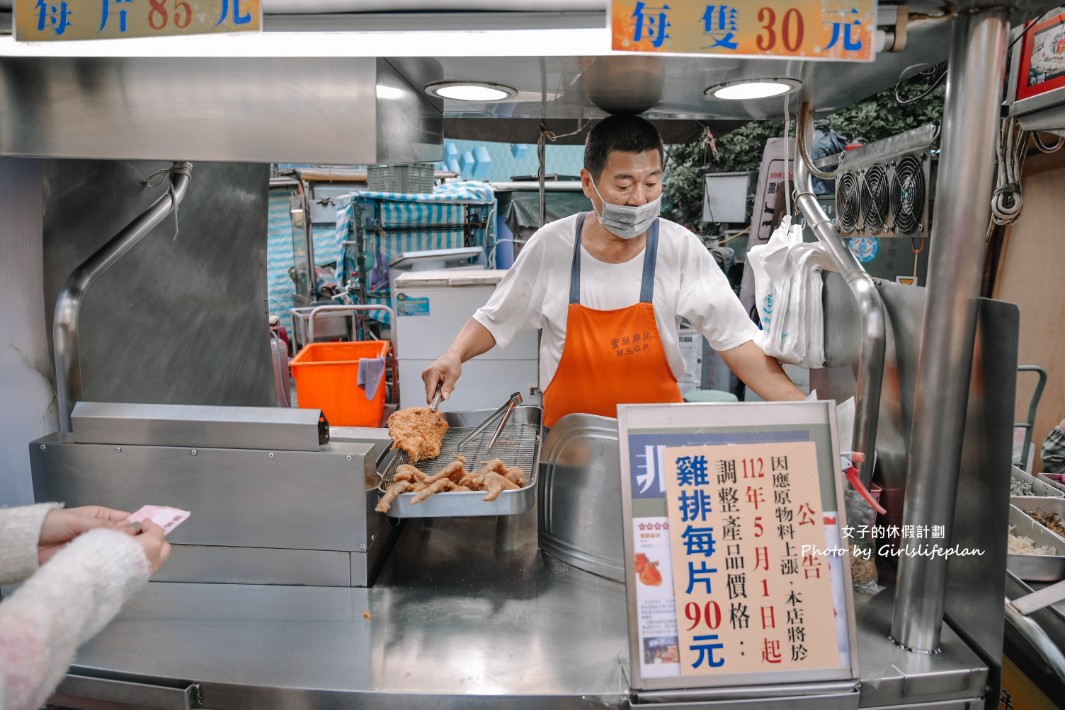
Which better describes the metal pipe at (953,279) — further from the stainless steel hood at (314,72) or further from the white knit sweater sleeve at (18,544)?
the white knit sweater sleeve at (18,544)

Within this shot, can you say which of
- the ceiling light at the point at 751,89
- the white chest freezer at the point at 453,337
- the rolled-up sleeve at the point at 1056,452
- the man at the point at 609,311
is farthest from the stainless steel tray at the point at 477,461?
the rolled-up sleeve at the point at 1056,452

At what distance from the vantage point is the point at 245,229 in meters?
3.24

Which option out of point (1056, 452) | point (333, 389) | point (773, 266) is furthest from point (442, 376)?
point (1056, 452)

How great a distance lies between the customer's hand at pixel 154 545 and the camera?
1270 millimetres

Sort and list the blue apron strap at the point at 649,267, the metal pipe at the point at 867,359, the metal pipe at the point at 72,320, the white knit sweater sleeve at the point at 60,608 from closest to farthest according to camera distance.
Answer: the white knit sweater sleeve at the point at 60,608 < the metal pipe at the point at 867,359 < the metal pipe at the point at 72,320 < the blue apron strap at the point at 649,267

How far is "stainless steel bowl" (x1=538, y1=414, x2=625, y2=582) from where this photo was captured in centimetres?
169

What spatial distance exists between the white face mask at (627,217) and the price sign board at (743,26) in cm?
100

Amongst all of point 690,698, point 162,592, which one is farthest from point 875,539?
point 162,592

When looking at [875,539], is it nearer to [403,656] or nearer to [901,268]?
[403,656]

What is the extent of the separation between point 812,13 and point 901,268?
540 centimetres

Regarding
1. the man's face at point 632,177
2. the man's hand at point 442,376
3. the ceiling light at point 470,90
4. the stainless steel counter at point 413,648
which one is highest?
the ceiling light at point 470,90

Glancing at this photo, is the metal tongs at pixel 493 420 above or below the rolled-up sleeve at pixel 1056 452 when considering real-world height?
above

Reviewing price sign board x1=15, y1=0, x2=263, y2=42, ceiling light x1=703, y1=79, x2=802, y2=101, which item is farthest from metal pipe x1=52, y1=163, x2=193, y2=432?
ceiling light x1=703, y1=79, x2=802, y2=101

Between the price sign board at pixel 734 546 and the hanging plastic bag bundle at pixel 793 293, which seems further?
the hanging plastic bag bundle at pixel 793 293
